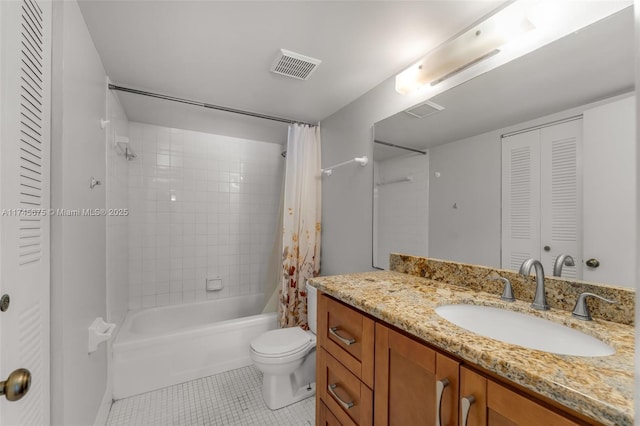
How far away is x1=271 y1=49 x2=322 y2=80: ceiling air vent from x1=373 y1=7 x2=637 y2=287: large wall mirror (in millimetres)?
697

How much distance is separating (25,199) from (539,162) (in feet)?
5.86

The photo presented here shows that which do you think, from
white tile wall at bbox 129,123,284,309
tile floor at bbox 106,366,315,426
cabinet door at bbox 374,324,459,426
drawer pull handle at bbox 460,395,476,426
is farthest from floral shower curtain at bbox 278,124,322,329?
drawer pull handle at bbox 460,395,476,426

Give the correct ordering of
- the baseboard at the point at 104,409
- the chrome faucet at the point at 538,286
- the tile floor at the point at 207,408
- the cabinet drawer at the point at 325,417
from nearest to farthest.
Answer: the chrome faucet at the point at 538,286
the cabinet drawer at the point at 325,417
the baseboard at the point at 104,409
the tile floor at the point at 207,408

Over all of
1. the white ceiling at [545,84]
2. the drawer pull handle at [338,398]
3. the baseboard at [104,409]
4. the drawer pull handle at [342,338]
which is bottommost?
the baseboard at [104,409]

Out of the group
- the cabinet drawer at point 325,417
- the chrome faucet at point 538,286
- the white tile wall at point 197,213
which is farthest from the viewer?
the white tile wall at point 197,213

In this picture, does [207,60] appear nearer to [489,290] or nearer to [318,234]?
[318,234]

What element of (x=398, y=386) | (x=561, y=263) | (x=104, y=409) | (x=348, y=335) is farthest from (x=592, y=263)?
(x=104, y=409)

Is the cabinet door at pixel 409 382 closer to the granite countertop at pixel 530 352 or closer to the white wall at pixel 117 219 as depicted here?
the granite countertop at pixel 530 352

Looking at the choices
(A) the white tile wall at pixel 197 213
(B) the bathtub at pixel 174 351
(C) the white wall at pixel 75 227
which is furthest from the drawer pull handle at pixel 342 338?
(A) the white tile wall at pixel 197 213

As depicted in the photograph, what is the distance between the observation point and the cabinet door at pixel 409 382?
701mm

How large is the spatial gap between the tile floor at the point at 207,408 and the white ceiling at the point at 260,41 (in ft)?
7.34

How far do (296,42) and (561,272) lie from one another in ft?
5.31

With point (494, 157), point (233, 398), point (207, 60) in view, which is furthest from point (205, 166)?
point (494, 157)

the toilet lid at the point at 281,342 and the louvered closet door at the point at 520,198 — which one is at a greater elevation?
the louvered closet door at the point at 520,198
